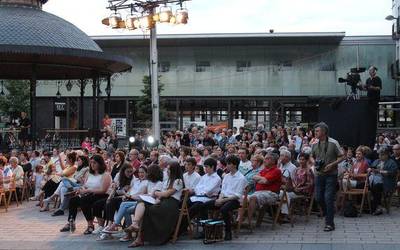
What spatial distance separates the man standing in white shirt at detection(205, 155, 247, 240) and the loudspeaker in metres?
5.02

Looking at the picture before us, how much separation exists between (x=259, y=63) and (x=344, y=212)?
31519mm

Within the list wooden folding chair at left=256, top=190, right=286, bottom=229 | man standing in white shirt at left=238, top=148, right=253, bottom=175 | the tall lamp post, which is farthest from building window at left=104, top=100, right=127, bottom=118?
wooden folding chair at left=256, top=190, right=286, bottom=229

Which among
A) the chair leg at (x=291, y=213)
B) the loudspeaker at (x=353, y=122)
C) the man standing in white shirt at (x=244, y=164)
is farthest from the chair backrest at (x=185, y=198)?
the loudspeaker at (x=353, y=122)

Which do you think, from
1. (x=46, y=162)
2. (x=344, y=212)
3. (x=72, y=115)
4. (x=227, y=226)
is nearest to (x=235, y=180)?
(x=227, y=226)

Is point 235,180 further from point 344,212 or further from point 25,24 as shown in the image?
point 25,24

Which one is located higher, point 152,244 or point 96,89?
point 96,89

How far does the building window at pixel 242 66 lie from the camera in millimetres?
42844

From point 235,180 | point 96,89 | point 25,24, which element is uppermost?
point 25,24

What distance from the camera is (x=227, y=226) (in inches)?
389

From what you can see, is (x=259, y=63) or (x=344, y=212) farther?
(x=259, y=63)

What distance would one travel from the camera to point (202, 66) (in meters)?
43.2

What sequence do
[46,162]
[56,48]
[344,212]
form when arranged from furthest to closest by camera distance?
[56,48]
[46,162]
[344,212]

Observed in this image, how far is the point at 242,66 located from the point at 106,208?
109 feet

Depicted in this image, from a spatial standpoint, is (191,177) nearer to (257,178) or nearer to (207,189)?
(207,189)
